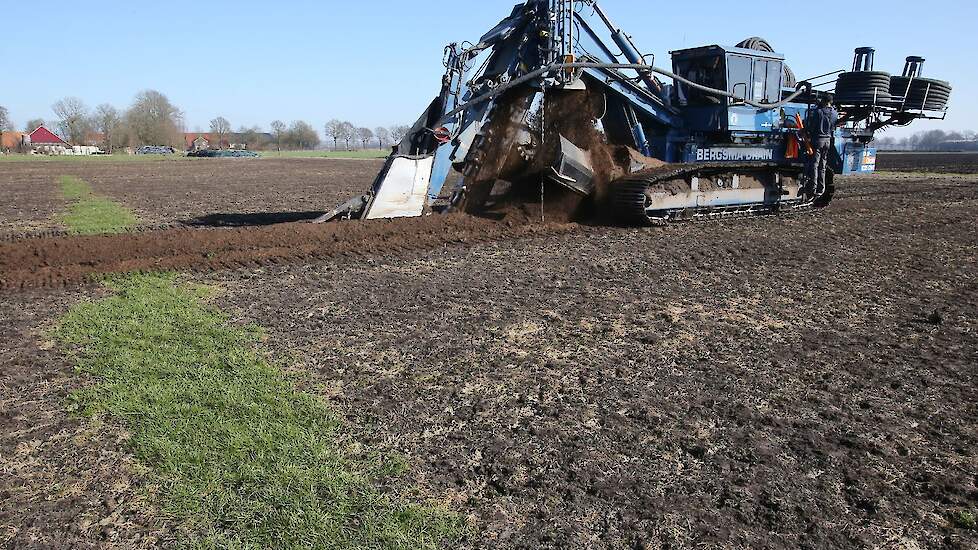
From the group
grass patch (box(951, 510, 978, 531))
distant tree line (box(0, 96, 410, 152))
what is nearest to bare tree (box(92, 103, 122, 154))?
distant tree line (box(0, 96, 410, 152))

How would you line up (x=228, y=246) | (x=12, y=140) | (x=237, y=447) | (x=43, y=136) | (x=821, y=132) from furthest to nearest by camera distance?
(x=43, y=136), (x=12, y=140), (x=821, y=132), (x=228, y=246), (x=237, y=447)

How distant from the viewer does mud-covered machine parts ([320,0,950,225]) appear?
37.1ft

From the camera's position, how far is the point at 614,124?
12.8 meters

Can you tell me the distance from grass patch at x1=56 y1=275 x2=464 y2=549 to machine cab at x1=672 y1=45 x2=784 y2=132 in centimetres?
975

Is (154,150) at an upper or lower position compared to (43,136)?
lower

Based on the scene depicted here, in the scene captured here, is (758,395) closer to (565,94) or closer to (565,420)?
(565,420)

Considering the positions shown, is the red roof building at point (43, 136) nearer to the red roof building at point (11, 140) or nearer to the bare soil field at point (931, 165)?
the red roof building at point (11, 140)

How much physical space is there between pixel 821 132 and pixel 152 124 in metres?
109

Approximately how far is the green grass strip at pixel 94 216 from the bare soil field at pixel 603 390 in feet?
11.5

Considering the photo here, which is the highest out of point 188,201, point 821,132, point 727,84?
point 727,84

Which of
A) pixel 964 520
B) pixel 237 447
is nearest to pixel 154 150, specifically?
pixel 237 447

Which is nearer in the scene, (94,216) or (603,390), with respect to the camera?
(603,390)

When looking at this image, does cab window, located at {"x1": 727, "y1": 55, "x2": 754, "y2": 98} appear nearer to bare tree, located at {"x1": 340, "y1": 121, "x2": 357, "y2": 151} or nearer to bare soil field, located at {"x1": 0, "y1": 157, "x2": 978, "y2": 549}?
bare soil field, located at {"x1": 0, "y1": 157, "x2": 978, "y2": 549}

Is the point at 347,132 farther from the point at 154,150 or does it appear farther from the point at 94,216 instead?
the point at 94,216
